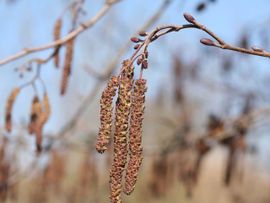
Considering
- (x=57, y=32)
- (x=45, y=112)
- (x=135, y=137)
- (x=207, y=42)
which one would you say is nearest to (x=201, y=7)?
(x=57, y=32)

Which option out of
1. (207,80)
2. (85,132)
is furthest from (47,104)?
(207,80)

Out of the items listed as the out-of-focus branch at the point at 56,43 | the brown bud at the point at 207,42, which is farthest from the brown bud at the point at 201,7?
the brown bud at the point at 207,42

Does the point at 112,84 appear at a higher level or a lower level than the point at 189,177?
lower

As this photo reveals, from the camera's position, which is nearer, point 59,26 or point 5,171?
point 59,26

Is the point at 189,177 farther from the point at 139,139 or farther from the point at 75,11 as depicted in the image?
the point at 139,139

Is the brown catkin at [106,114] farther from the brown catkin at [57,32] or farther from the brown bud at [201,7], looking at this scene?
the brown bud at [201,7]

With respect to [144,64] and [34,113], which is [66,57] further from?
[144,64]

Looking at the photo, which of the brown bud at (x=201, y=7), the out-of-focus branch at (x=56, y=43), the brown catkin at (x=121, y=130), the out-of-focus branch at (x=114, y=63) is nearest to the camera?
the brown catkin at (x=121, y=130)
